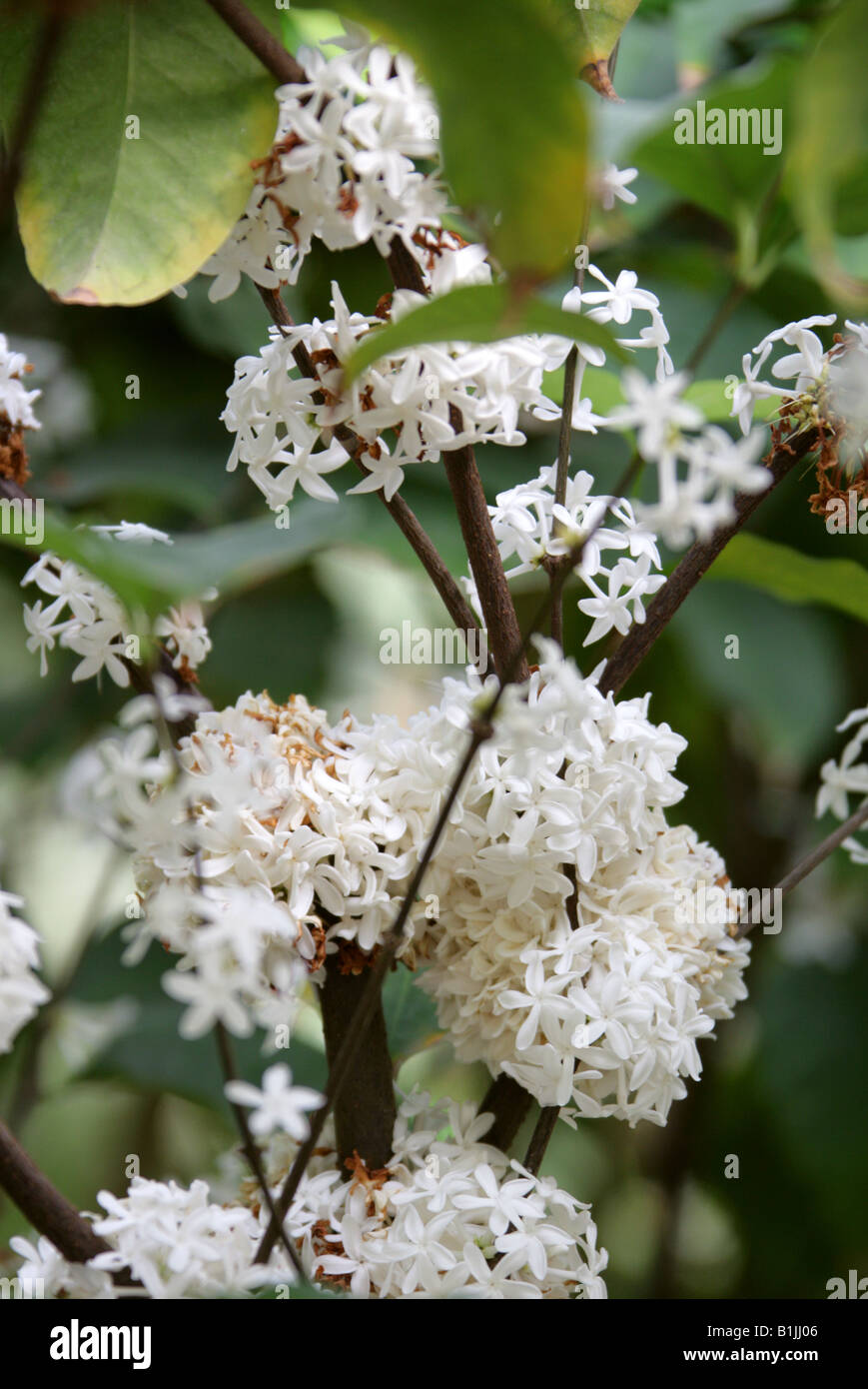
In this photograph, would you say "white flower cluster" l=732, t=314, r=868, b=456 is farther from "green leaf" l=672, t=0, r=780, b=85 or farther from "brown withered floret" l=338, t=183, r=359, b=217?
"green leaf" l=672, t=0, r=780, b=85

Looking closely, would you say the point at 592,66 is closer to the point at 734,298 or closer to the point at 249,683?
the point at 734,298

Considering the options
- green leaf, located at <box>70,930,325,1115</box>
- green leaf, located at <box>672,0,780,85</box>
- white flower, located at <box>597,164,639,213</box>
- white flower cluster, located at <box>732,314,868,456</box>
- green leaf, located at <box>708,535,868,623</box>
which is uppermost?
green leaf, located at <box>672,0,780,85</box>

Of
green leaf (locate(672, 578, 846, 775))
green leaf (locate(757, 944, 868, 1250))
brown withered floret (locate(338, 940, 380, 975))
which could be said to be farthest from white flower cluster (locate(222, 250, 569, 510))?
green leaf (locate(757, 944, 868, 1250))

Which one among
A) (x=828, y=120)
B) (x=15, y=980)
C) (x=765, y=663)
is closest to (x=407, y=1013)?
(x=15, y=980)

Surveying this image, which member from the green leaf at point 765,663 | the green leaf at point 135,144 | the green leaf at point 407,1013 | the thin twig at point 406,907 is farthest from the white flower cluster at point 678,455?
the green leaf at point 765,663

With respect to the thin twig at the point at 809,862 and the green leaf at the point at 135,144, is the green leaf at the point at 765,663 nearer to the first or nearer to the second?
the thin twig at the point at 809,862

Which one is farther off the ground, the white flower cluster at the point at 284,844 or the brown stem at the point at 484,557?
the brown stem at the point at 484,557
